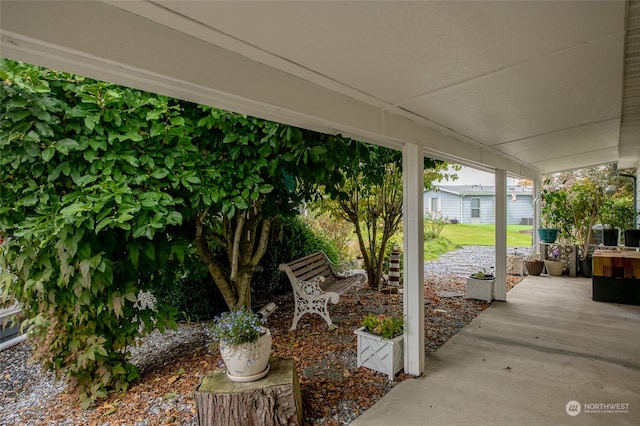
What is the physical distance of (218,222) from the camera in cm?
362

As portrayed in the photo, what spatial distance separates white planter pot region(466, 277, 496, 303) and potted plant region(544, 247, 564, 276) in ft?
9.05

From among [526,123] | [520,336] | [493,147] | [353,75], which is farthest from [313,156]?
[520,336]

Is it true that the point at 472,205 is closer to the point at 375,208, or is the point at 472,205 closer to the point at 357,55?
the point at 375,208

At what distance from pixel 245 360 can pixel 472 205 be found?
18.6 meters

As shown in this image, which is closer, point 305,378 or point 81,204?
point 81,204

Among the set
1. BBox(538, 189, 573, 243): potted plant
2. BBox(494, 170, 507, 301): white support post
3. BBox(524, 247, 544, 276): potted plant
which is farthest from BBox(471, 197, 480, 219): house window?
BBox(494, 170, 507, 301): white support post

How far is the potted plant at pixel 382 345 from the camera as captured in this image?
113 inches

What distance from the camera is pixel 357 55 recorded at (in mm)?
1687

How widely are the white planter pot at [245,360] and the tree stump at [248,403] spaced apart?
0.15 ft

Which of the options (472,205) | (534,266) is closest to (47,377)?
(534,266)

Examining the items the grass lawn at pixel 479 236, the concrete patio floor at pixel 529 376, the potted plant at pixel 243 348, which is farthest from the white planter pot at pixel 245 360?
the grass lawn at pixel 479 236

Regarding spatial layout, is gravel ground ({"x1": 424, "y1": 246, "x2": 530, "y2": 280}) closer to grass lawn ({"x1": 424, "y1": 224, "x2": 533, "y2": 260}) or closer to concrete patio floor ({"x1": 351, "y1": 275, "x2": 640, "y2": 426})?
grass lawn ({"x1": 424, "y1": 224, "x2": 533, "y2": 260})

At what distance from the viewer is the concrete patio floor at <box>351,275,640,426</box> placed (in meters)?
2.38

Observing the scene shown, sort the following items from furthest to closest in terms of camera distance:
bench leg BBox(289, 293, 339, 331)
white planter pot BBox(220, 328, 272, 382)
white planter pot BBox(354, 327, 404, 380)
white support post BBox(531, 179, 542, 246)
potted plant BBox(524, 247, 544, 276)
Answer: white support post BBox(531, 179, 542, 246), potted plant BBox(524, 247, 544, 276), bench leg BBox(289, 293, 339, 331), white planter pot BBox(354, 327, 404, 380), white planter pot BBox(220, 328, 272, 382)
